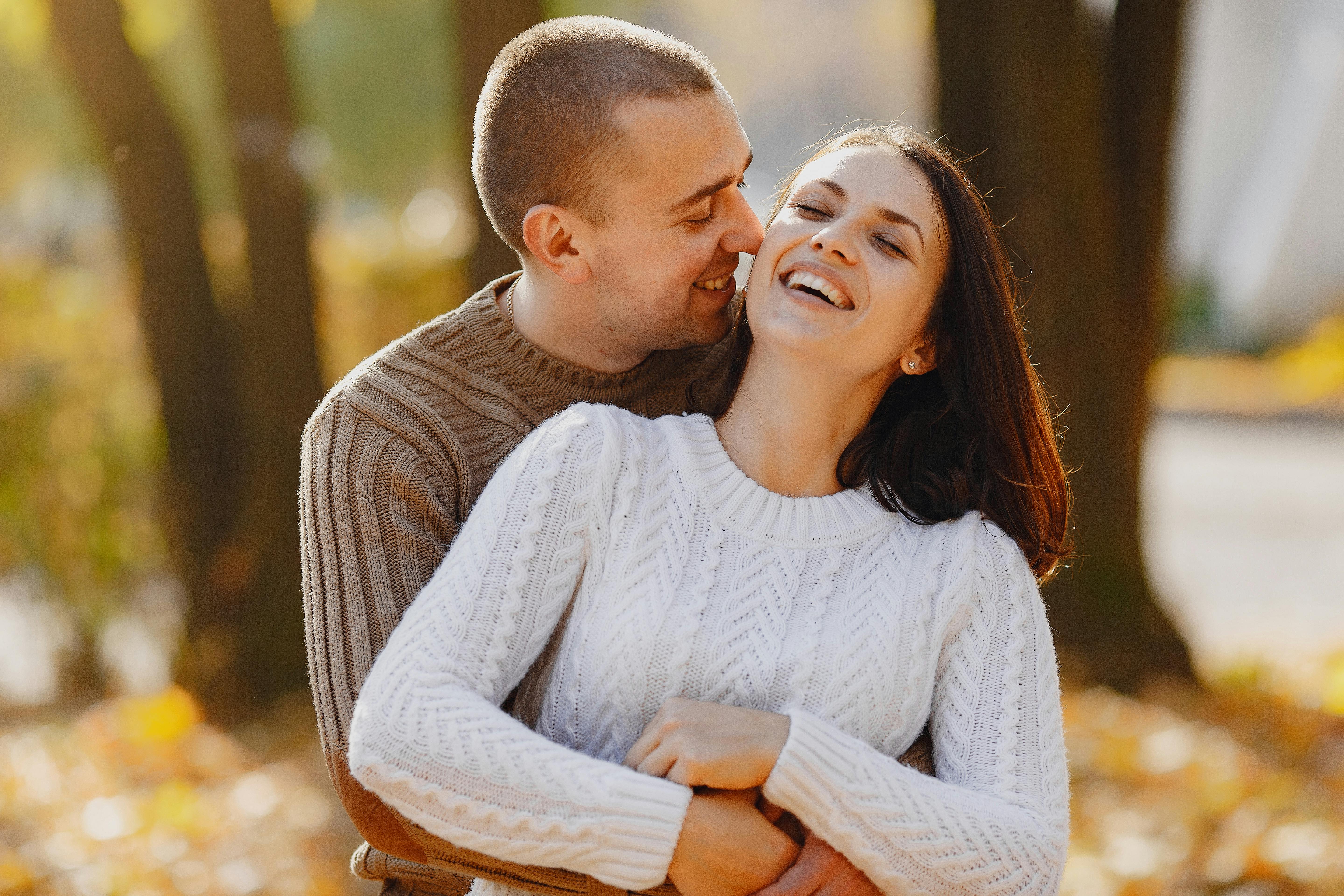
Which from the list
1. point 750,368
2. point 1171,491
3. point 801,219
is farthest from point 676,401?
point 1171,491

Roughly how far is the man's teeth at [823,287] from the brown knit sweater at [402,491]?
0.47 metres

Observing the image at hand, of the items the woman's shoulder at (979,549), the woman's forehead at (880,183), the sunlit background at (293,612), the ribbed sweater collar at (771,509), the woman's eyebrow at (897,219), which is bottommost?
the sunlit background at (293,612)

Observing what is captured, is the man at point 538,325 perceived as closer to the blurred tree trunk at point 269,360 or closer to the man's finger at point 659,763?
the man's finger at point 659,763

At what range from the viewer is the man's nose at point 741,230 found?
2.38 meters

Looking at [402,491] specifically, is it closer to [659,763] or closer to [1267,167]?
[659,763]

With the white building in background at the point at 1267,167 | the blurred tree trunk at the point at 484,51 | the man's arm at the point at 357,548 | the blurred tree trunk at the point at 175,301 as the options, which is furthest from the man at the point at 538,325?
the white building in background at the point at 1267,167

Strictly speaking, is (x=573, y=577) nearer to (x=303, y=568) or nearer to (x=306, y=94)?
(x=303, y=568)

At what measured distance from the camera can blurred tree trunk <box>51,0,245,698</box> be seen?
19.4 ft

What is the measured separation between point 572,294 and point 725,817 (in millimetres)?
1050

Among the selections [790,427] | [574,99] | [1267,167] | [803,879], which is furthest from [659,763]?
[1267,167]

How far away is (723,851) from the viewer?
1.81 m

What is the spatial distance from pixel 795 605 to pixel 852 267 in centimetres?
57

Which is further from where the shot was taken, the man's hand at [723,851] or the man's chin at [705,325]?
the man's chin at [705,325]

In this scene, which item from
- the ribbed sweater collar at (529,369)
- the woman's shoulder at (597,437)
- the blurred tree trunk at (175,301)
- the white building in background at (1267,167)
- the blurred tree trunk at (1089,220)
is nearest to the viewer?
the woman's shoulder at (597,437)
